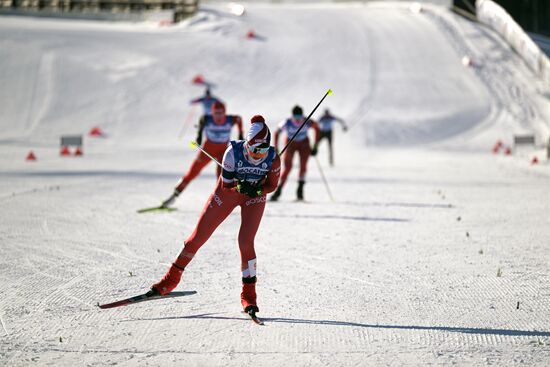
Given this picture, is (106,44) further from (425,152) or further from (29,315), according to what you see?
(29,315)

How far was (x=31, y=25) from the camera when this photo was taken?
1729 inches

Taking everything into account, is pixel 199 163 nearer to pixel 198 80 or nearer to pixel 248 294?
pixel 248 294

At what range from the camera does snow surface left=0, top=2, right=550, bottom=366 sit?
689 cm

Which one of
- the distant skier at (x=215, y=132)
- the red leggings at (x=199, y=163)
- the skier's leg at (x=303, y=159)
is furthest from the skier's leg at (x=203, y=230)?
the skier's leg at (x=303, y=159)

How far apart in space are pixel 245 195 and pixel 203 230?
0.56 metres

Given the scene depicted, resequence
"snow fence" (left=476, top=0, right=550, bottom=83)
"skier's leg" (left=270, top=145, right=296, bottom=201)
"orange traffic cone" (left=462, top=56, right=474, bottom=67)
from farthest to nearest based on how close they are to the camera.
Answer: "orange traffic cone" (left=462, top=56, right=474, bottom=67), "snow fence" (left=476, top=0, right=550, bottom=83), "skier's leg" (left=270, top=145, right=296, bottom=201)

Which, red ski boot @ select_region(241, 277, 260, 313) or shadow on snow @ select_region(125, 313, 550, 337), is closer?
shadow on snow @ select_region(125, 313, 550, 337)

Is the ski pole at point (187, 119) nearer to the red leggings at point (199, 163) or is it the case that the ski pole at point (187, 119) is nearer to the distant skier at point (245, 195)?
the red leggings at point (199, 163)

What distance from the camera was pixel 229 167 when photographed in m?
7.79

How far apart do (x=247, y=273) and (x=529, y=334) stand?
271 centimetres

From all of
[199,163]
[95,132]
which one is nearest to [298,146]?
[199,163]

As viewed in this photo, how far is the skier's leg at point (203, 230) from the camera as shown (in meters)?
7.91

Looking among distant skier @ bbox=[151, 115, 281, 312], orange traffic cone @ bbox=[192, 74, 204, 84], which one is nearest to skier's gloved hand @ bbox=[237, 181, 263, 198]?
distant skier @ bbox=[151, 115, 281, 312]

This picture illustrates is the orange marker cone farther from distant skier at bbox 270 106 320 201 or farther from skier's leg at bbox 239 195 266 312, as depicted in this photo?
skier's leg at bbox 239 195 266 312
